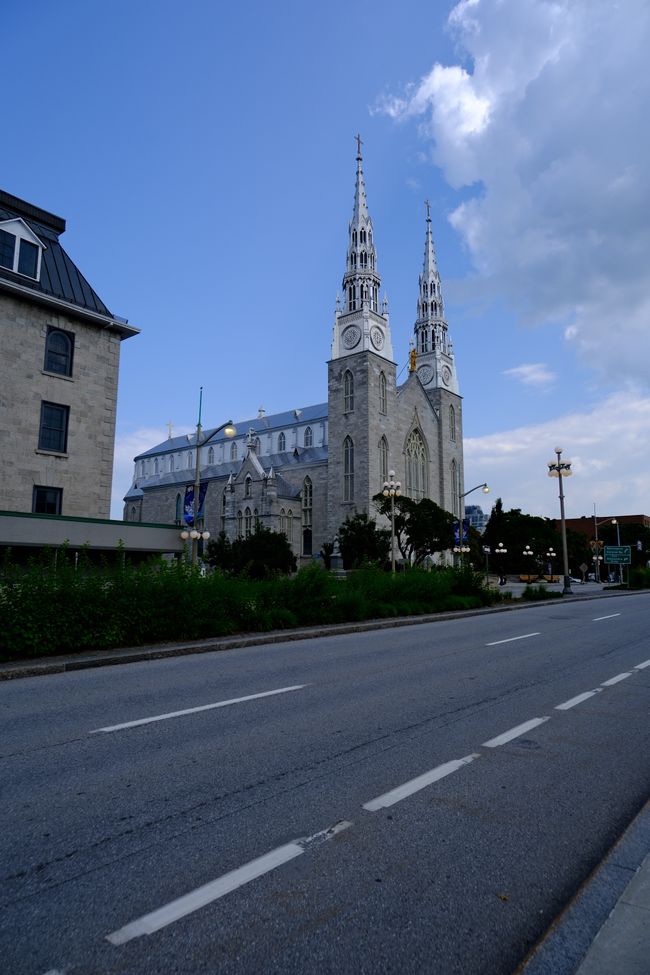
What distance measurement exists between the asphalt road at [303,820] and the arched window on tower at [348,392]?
64.9m

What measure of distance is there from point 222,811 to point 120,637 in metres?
8.17

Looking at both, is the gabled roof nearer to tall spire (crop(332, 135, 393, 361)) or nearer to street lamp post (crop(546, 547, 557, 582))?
tall spire (crop(332, 135, 393, 361))

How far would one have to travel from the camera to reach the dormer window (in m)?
23.6

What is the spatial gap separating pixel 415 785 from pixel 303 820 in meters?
1.10

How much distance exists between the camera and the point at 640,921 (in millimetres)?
2879

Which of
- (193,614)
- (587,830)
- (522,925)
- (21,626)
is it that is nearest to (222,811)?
(522,925)

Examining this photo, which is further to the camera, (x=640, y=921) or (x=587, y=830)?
(x=587, y=830)

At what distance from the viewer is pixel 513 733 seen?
6.34 m

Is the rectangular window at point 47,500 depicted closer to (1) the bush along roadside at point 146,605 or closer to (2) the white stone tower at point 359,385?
(1) the bush along roadside at point 146,605

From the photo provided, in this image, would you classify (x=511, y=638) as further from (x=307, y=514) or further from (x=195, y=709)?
(x=307, y=514)

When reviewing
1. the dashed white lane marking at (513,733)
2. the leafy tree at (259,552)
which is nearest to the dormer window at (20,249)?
the dashed white lane marking at (513,733)

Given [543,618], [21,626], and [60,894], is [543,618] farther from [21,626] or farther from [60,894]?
[60,894]

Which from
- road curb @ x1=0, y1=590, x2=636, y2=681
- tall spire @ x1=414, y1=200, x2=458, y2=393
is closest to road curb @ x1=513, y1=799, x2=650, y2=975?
road curb @ x1=0, y1=590, x2=636, y2=681

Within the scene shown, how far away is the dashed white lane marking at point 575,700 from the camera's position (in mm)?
7543
